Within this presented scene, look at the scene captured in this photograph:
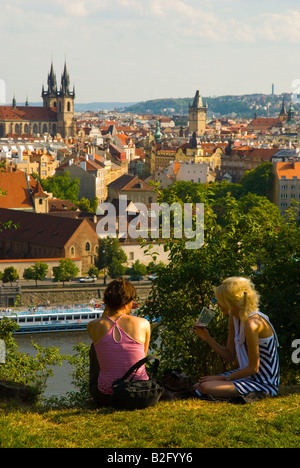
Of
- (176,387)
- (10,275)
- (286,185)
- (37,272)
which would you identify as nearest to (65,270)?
(37,272)

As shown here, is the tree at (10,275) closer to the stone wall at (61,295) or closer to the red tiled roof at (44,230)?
the stone wall at (61,295)

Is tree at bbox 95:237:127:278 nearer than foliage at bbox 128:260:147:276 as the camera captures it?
No

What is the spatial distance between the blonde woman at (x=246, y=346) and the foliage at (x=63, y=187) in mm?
46647

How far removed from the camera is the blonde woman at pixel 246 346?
16.7ft

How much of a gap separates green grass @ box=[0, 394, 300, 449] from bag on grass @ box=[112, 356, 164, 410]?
0.17ft

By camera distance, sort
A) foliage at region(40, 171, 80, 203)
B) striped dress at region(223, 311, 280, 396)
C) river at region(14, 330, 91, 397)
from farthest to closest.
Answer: foliage at region(40, 171, 80, 203) → river at region(14, 330, 91, 397) → striped dress at region(223, 311, 280, 396)

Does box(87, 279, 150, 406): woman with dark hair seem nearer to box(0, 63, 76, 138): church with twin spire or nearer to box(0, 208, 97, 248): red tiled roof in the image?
box(0, 208, 97, 248): red tiled roof

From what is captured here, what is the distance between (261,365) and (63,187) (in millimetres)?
48113

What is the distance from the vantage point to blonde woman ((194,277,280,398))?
16.7 feet

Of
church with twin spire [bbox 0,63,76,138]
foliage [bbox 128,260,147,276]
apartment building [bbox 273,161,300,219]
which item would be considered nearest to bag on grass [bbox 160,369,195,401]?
foliage [bbox 128,260,147,276]

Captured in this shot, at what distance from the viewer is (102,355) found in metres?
5.07

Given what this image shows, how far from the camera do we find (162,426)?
4.71 metres

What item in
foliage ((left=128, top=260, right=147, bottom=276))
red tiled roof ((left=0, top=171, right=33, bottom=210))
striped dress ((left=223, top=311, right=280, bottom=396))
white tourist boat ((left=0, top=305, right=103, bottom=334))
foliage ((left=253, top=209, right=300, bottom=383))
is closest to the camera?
striped dress ((left=223, top=311, right=280, bottom=396))

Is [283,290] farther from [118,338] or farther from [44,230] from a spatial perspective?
[44,230]
